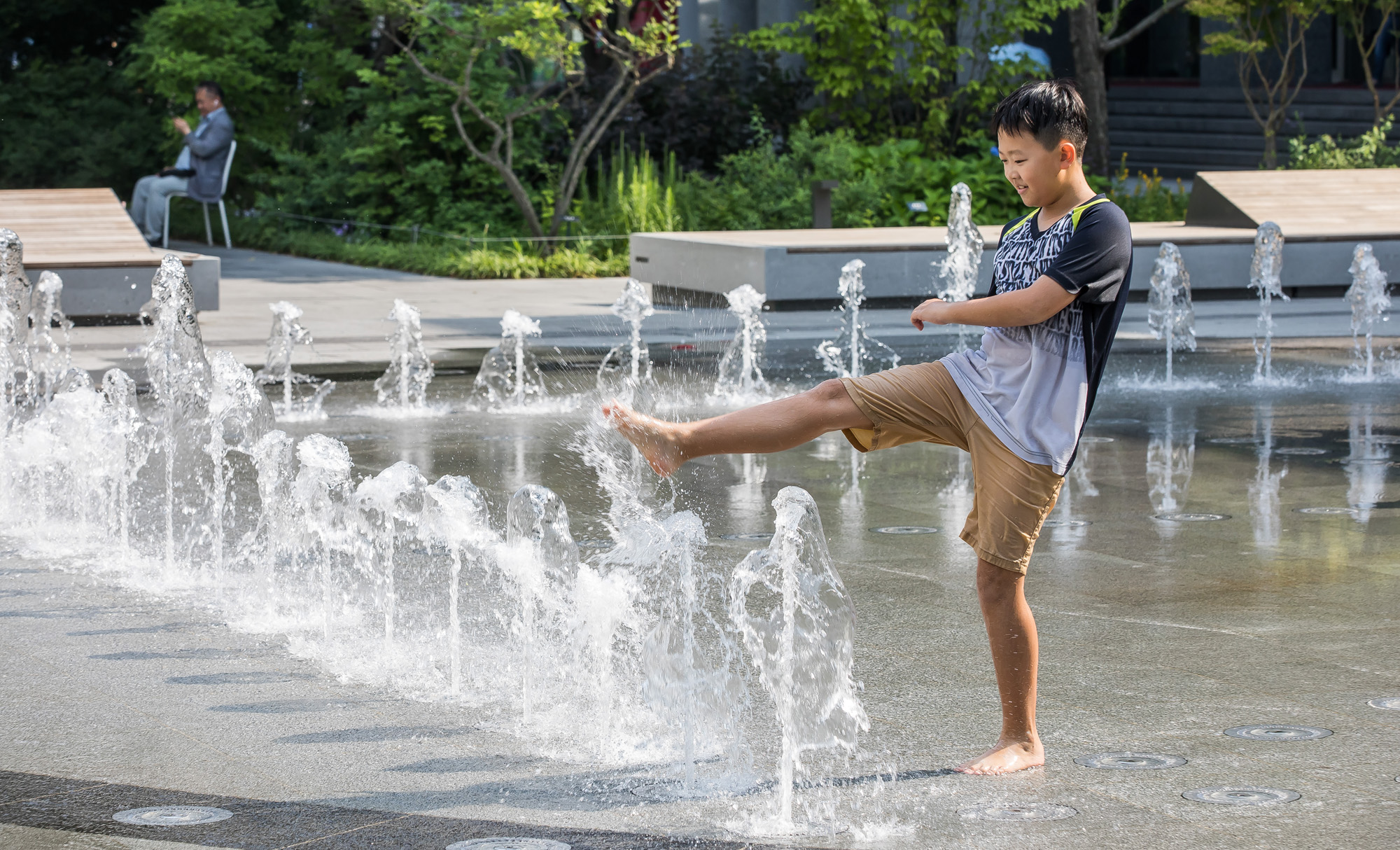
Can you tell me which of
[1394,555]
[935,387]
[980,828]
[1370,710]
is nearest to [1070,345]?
[935,387]

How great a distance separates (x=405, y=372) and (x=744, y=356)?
2.61 m

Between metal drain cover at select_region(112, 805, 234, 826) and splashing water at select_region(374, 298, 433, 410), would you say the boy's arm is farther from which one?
splashing water at select_region(374, 298, 433, 410)

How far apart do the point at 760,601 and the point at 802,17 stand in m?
19.4

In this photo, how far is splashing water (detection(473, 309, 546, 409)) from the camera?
10.4 m

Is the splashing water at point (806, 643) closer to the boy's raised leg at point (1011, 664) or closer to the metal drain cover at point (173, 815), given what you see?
the boy's raised leg at point (1011, 664)

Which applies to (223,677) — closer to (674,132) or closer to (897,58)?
(674,132)

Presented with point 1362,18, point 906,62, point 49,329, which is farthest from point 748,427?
point 1362,18

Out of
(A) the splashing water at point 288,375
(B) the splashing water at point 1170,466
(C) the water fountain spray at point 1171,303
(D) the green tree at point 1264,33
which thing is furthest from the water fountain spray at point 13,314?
(D) the green tree at point 1264,33

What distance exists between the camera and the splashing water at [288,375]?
31.8ft

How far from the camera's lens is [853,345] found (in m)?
12.5

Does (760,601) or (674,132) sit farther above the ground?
(674,132)

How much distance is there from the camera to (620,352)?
41.5 ft

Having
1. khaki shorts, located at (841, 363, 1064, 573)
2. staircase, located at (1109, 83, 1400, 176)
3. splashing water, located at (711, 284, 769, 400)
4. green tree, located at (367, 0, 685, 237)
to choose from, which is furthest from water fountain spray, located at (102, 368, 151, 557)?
staircase, located at (1109, 83, 1400, 176)

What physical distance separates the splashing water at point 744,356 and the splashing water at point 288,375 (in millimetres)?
2549
